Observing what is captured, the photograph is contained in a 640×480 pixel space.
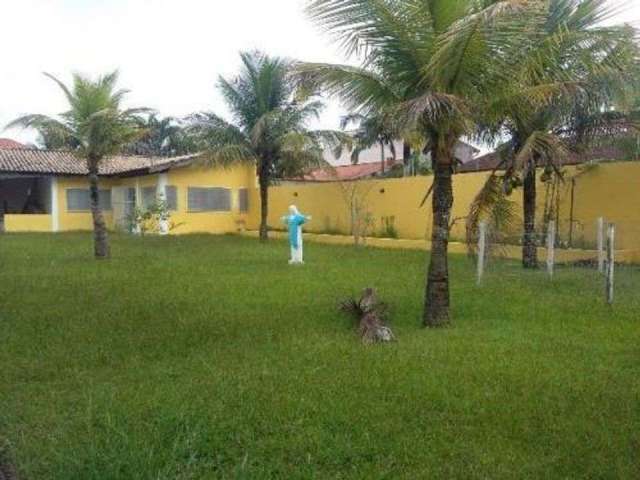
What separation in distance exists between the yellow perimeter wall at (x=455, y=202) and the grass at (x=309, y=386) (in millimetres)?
3383

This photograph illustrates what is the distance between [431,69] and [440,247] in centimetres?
213

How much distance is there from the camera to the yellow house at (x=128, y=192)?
2839 centimetres

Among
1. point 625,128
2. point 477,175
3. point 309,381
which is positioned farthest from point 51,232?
point 309,381

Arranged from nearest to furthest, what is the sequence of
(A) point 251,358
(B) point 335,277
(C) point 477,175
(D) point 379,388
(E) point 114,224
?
1. (D) point 379,388
2. (A) point 251,358
3. (B) point 335,277
4. (C) point 477,175
5. (E) point 114,224

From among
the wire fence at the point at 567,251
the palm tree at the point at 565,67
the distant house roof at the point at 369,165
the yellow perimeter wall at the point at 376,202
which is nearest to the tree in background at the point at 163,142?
the distant house roof at the point at 369,165

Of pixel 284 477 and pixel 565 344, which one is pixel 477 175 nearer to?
pixel 565 344

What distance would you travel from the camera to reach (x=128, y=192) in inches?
1211

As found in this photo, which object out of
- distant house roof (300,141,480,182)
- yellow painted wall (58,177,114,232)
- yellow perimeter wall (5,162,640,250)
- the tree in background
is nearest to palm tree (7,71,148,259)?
yellow perimeter wall (5,162,640,250)

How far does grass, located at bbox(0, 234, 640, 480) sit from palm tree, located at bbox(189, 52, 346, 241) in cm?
1211

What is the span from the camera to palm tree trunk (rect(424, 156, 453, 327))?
8422 millimetres

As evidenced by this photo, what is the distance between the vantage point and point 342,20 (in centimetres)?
799

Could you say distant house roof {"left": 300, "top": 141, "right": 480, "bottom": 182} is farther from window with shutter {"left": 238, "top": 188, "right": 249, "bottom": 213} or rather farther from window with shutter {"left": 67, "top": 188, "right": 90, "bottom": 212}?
window with shutter {"left": 67, "top": 188, "right": 90, "bottom": 212}

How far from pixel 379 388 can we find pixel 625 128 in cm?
988

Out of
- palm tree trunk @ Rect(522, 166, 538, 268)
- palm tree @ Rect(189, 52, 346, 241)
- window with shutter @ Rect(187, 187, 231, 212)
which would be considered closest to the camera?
palm tree trunk @ Rect(522, 166, 538, 268)
